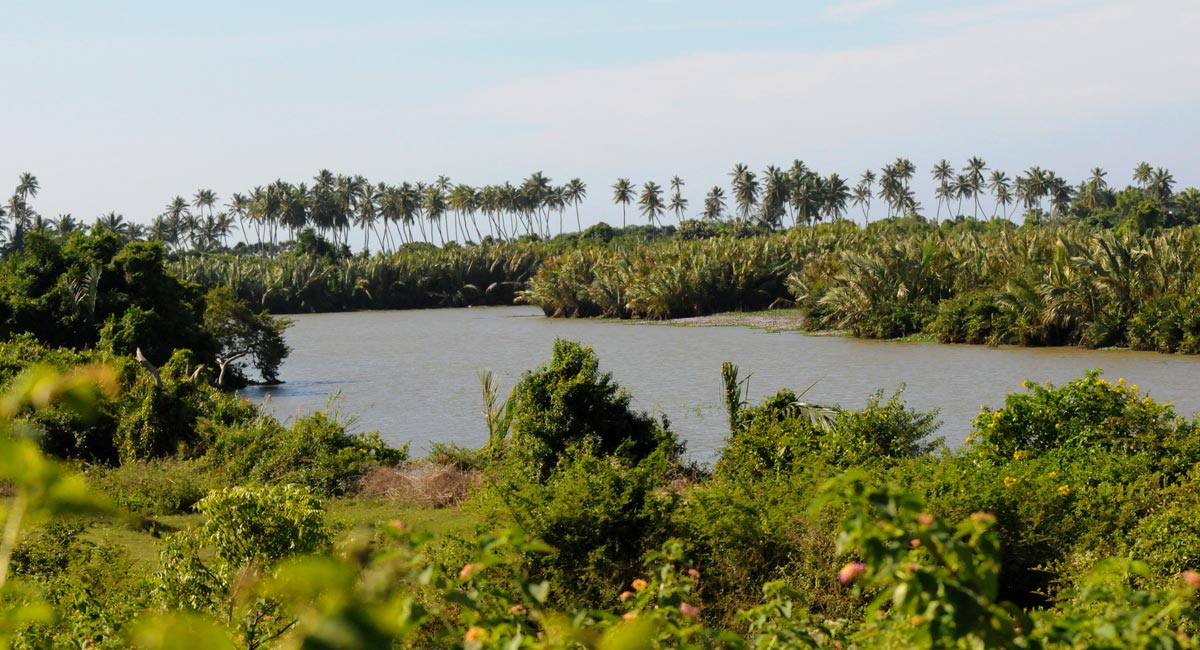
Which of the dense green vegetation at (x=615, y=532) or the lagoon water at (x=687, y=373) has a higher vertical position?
the dense green vegetation at (x=615, y=532)

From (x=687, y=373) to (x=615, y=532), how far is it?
2564 centimetres

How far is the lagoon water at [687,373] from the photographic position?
25.4 metres

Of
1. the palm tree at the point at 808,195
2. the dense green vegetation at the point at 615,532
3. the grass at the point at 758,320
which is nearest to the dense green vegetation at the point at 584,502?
the dense green vegetation at the point at 615,532

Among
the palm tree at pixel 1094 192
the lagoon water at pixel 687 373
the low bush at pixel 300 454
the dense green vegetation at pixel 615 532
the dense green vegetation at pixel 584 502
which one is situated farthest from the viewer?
the palm tree at pixel 1094 192

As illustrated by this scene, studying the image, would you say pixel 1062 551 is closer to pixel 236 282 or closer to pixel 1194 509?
pixel 1194 509

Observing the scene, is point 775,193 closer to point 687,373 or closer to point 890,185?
point 890,185

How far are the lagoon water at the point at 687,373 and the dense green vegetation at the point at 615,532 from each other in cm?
264

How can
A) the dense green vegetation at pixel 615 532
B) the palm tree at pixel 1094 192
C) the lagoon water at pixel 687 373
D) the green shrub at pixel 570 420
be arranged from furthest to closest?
the palm tree at pixel 1094 192 < the lagoon water at pixel 687 373 < the green shrub at pixel 570 420 < the dense green vegetation at pixel 615 532

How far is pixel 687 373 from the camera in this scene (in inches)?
1404

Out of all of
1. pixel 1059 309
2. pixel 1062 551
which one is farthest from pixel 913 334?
pixel 1062 551

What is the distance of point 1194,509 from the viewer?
352 inches

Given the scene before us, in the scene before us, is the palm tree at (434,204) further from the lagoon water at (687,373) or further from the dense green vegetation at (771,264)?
the lagoon water at (687,373)

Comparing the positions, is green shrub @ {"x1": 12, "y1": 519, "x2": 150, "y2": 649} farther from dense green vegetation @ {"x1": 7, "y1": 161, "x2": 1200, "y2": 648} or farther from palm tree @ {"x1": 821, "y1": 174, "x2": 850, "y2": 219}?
palm tree @ {"x1": 821, "y1": 174, "x2": 850, "y2": 219}

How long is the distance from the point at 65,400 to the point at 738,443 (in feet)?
41.6
